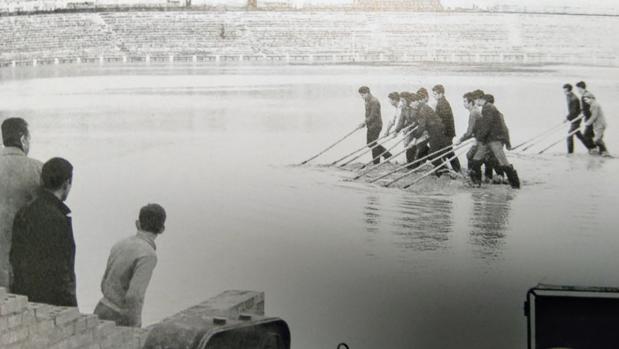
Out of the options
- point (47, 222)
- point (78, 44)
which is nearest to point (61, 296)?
point (47, 222)

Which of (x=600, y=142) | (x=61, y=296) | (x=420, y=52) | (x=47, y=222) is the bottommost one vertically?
(x=61, y=296)

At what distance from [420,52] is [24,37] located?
8.31 feet

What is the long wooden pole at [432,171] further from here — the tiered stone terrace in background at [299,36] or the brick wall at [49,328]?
the brick wall at [49,328]

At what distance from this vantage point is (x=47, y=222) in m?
5.50

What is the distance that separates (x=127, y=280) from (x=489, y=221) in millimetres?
2168

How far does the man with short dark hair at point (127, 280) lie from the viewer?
5.54m

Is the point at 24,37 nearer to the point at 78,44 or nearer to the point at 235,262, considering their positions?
the point at 78,44

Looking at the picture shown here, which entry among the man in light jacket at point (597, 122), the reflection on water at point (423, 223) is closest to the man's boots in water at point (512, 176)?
the reflection on water at point (423, 223)

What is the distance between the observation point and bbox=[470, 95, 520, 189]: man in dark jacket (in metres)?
5.70

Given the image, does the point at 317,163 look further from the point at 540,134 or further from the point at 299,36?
the point at 540,134

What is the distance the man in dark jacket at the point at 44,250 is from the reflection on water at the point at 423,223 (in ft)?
6.41

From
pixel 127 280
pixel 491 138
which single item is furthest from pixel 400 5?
pixel 127 280

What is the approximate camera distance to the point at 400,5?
233 inches

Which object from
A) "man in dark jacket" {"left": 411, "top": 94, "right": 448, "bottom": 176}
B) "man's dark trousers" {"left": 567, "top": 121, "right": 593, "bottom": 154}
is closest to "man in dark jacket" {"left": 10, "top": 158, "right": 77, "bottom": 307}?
"man in dark jacket" {"left": 411, "top": 94, "right": 448, "bottom": 176}
